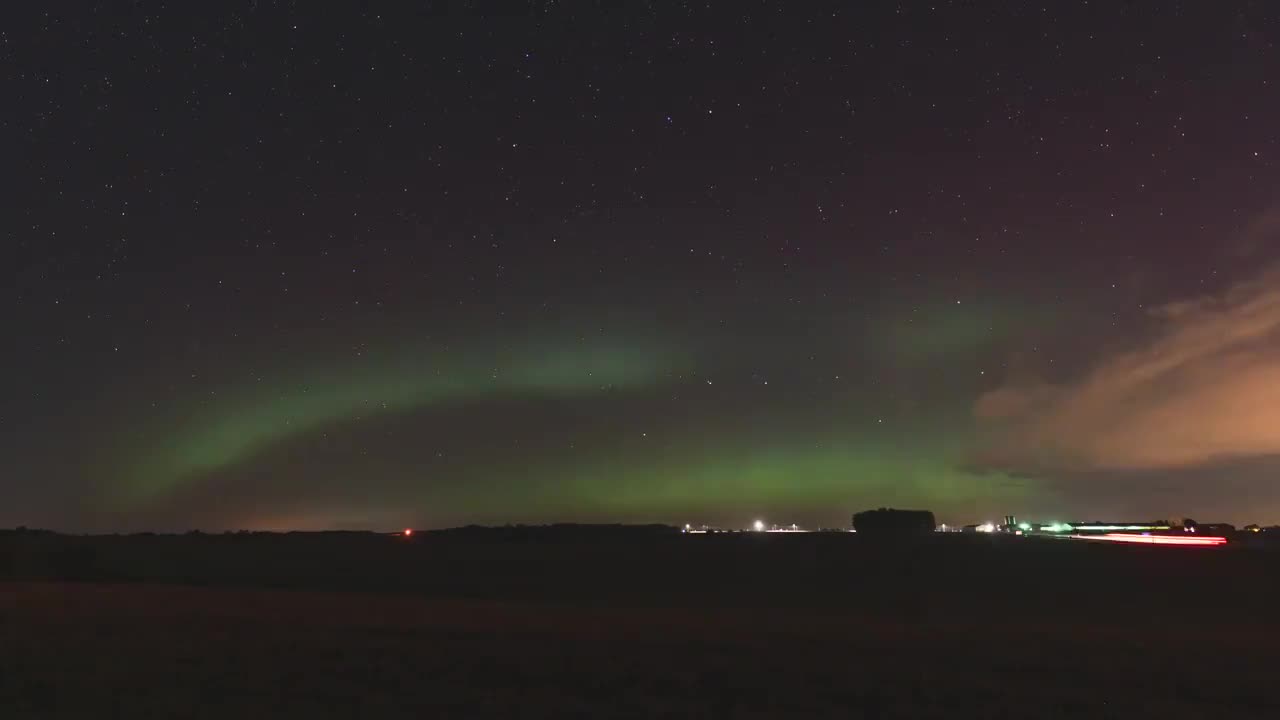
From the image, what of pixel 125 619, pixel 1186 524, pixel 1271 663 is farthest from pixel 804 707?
pixel 1186 524

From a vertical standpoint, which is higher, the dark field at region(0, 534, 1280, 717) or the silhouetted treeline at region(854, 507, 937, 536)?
the silhouetted treeline at region(854, 507, 937, 536)

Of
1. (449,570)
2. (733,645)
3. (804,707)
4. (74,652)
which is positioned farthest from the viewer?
(449,570)

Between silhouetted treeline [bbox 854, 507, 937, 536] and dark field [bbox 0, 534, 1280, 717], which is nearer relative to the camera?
dark field [bbox 0, 534, 1280, 717]

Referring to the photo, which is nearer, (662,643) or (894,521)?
(662,643)

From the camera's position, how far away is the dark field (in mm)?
16844

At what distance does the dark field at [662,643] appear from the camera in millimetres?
16844

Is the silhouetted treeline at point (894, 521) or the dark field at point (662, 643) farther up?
the silhouetted treeline at point (894, 521)

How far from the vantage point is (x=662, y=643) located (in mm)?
23859

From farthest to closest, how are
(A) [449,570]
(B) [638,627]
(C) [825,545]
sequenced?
1. (C) [825,545]
2. (A) [449,570]
3. (B) [638,627]

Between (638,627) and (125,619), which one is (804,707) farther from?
(125,619)

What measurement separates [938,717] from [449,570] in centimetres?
4716

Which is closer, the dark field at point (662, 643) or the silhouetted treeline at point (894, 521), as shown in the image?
the dark field at point (662, 643)

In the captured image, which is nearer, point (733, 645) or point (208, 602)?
point (733, 645)

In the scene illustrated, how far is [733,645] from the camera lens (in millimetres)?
23656
